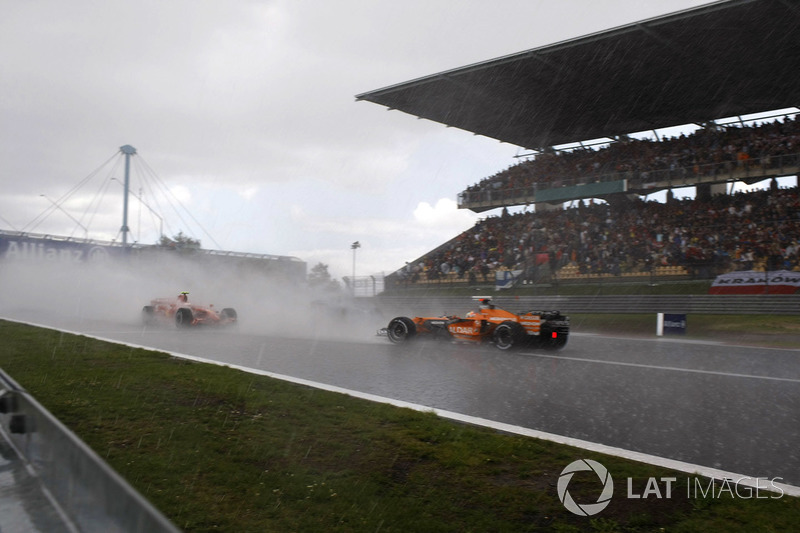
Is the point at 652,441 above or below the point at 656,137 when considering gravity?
below

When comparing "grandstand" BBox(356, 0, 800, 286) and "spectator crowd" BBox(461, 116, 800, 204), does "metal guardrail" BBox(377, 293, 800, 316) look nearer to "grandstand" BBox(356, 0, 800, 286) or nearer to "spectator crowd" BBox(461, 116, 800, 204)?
"grandstand" BBox(356, 0, 800, 286)

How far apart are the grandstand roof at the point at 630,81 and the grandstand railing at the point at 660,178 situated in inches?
125

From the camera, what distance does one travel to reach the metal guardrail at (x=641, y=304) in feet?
67.0

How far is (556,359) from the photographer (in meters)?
11.7

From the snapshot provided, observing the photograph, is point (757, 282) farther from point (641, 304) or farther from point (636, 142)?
point (636, 142)

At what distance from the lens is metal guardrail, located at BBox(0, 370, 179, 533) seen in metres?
2.15

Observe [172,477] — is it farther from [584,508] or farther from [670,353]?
[670,353]

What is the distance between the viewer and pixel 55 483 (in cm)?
321

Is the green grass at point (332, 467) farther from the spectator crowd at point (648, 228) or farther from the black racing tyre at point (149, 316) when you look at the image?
the spectator crowd at point (648, 228)

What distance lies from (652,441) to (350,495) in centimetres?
312

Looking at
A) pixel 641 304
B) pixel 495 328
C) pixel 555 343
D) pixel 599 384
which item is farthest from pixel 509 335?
pixel 641 304

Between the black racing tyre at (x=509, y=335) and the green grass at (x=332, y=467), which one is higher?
the black racing tyre at (x=509, y=335)

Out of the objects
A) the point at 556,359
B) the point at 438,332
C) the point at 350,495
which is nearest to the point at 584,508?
the point at 350,495

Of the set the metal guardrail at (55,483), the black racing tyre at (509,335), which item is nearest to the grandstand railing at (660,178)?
the black racing tyre at (509,335)
